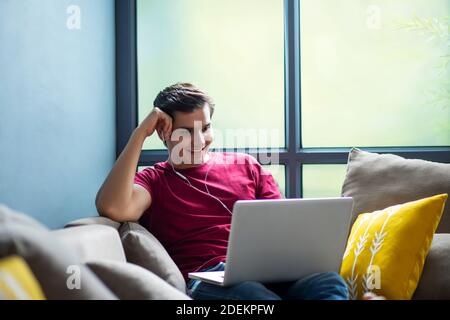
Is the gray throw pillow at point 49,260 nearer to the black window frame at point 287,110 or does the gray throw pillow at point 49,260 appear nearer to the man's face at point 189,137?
the man's face at point 189,137

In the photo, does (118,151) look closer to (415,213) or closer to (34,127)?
(34,127)

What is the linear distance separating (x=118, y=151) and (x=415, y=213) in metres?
1.62

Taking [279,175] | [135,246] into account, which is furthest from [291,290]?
[279,175]

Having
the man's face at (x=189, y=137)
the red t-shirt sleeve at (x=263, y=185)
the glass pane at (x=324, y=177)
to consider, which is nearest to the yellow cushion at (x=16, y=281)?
the man's face at (x=189, y=137)

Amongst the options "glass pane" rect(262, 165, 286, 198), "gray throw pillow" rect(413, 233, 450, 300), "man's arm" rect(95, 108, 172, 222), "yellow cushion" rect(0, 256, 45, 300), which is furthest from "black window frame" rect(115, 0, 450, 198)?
"yellow cushion" rect(0, 256, 45, 300)

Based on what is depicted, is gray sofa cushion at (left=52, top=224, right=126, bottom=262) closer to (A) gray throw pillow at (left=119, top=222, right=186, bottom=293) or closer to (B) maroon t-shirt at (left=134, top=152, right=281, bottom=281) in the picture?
(A) gray throw pillow at (left=119, top=222, right=186, bottom=293)

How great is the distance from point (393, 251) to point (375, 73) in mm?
1389

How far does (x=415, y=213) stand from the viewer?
2.04 metres

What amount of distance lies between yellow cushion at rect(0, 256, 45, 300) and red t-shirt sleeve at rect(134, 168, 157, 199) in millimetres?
1309

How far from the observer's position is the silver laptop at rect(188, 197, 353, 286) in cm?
163

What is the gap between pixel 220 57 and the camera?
3176 millimetres

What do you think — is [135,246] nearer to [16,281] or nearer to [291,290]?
[291,290]

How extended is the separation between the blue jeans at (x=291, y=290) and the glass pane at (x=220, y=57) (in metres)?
1.49

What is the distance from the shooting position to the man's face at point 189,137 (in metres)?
2.34
